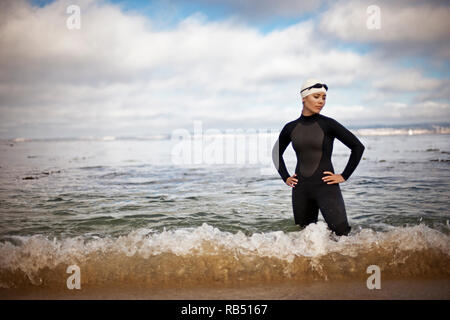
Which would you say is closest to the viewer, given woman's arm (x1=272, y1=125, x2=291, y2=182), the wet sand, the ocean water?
the wet sand

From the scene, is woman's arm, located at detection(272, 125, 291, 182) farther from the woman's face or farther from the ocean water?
the ocean water

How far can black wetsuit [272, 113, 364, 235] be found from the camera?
434 cm

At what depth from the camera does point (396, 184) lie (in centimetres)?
1028

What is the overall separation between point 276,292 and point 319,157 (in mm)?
1929

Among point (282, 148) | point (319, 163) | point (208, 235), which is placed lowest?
point (208, 235)

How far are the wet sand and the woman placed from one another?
2.81 feet

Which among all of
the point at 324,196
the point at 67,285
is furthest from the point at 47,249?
the point at 324,196

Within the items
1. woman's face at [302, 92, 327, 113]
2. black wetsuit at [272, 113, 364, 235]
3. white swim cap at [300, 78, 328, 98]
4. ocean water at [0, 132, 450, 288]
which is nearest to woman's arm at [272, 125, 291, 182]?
black wetsuit at [272, 113, 364, 235]

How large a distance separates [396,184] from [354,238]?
22.4 ft

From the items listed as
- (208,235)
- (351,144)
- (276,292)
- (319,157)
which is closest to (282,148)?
(319,157)

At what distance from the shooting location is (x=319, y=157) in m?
4.51

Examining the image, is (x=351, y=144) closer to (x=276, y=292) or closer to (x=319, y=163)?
(x=319, y=163)
